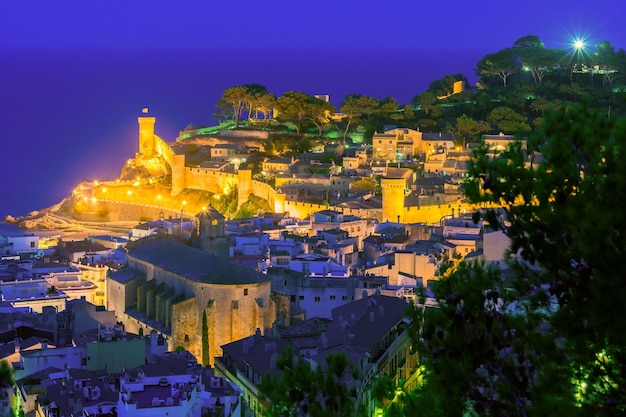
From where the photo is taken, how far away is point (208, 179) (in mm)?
39094

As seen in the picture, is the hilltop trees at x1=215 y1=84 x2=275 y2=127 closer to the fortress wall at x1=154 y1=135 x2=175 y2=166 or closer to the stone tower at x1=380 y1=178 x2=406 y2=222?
the fortress wall at x1=154 y1=135 x2=175 y2=166

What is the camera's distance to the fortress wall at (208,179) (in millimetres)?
38281

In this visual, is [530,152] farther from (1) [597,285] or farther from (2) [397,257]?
(2) [397,257]

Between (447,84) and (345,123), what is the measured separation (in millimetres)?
8069

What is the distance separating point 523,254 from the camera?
7477 millimetres

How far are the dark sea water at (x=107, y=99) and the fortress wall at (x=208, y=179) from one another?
41.3ft

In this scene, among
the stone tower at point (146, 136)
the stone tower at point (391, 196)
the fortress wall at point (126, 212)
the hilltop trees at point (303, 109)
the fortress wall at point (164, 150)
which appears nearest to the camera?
the stone tower at point (391, 196)

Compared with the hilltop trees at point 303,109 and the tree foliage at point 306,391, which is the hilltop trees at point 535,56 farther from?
the tree foliage at point 306,391

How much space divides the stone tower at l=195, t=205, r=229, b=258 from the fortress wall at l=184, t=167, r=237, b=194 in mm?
14378

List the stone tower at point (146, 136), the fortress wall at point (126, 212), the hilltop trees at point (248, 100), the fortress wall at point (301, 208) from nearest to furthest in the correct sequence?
the fortress wall at point (301, 208) → the fortress wall at point (126, 212) → the stone tower at point (146, 136) → the hilltop trees at point (248, 100)

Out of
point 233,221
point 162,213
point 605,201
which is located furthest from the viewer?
point 162,213

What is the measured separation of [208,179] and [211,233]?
15.9 metres

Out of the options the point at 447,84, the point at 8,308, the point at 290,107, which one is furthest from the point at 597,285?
the point at 447,84

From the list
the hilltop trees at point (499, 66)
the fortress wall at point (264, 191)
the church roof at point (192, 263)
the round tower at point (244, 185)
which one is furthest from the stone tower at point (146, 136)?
the church roof at point (192, 263)
